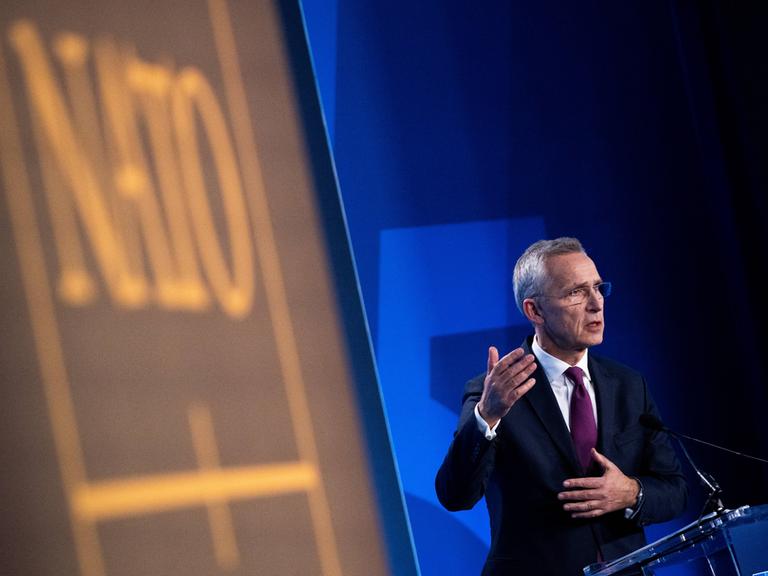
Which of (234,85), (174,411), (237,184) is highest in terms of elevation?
(234,85)

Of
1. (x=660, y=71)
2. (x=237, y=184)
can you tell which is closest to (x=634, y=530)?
(x=237, y=184)

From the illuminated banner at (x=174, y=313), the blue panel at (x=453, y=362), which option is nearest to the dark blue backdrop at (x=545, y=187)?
the blue panel at (x=453, y=362)

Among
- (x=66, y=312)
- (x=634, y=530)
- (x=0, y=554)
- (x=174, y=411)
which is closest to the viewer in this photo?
(x=0, y=554)

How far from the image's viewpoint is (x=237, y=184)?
1.63m

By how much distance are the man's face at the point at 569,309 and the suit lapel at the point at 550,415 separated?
97 mm

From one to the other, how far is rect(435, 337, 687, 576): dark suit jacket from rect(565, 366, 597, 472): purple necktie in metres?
0.02

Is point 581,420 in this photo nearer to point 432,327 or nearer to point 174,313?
point 432,327

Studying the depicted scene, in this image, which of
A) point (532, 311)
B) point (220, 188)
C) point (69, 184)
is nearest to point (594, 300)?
point (532, 311)

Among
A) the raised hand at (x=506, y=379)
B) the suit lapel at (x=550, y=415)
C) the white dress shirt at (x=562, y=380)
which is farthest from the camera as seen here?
the white dress shirt at (x=562, y=380)

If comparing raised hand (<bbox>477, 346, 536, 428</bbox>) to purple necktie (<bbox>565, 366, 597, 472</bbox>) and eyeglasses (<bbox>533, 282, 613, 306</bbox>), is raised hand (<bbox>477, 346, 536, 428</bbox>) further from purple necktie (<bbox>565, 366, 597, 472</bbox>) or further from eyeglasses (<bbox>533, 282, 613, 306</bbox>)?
eyeglasses (<bbox>533, 282, 613, 306</bbox>)

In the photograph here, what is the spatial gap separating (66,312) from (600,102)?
109 inches

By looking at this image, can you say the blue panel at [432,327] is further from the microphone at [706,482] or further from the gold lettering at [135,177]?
the gold lettering at [135,177]

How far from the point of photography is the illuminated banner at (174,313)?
127cm

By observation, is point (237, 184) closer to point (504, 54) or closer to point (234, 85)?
point (234, 85)
